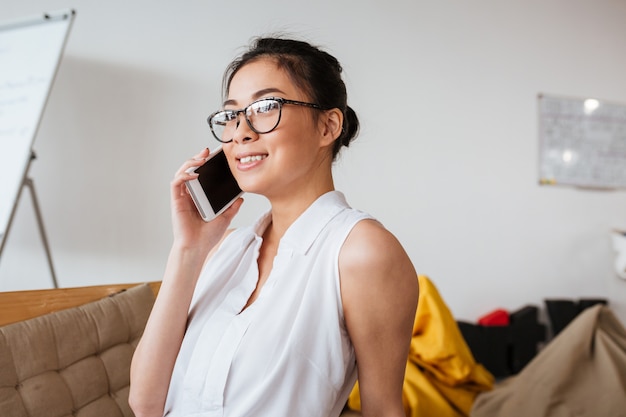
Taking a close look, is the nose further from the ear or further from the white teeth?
the ear

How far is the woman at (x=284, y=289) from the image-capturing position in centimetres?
95

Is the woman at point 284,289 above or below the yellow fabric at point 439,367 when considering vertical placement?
above

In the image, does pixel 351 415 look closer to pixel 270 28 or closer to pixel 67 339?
pixel 67 339

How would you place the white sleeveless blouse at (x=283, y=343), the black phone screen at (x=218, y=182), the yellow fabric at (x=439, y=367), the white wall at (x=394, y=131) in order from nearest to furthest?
the white sleeveless blouse at (x=283, y=343) < the black phone screen at (x=218, y=182) < the yellow fabric at (x=439, y=367) < the white wall at (x=394, y=131)

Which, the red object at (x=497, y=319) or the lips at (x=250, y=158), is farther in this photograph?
the red object at (x=497, y=319)

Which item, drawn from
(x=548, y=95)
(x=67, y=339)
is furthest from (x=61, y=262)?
(x=548, y=95)

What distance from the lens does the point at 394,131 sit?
3.08 meters

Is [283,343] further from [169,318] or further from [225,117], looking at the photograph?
[225,117]

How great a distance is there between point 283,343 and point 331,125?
0.45 metres

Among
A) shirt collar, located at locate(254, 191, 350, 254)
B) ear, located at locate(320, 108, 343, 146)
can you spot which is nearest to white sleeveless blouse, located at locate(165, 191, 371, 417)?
shirt collar, located at locate(254, 191, 350, 254)

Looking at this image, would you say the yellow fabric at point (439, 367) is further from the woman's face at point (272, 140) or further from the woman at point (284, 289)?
the woman's face at point (272, 140)

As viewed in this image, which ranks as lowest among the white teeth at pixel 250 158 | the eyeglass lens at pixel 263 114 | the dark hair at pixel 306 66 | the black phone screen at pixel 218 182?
the black phone screen at pixel 218 182

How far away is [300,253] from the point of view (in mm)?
1035

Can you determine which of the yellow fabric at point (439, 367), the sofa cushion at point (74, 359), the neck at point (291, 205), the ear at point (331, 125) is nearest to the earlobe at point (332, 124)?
the ear at point (331, 125)
